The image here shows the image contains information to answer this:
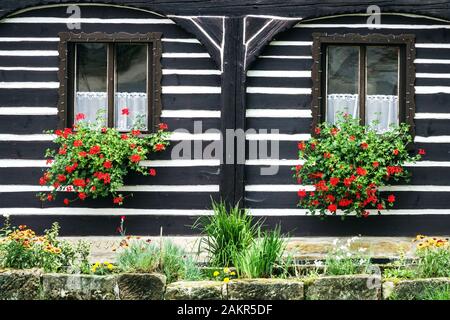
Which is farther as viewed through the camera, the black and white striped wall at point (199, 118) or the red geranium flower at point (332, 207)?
the black and white striped wall at point (199, 118)

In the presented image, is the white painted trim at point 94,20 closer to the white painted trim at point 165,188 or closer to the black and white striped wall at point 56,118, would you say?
the black and white striped wall at point 56,118

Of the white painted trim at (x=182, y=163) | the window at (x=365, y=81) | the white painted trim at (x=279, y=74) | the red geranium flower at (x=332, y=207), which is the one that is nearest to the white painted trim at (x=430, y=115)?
the window at (x=365, y=81)

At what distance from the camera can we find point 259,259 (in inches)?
310

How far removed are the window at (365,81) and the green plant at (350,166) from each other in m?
0.31

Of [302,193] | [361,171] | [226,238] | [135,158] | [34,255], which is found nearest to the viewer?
[34,255]

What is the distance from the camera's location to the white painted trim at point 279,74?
10695 millimetres

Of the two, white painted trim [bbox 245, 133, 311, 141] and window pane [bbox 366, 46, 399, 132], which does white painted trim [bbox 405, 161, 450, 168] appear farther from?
white painted trim [bbox 245, 133, 311, 141]

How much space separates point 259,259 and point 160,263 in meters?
0.92

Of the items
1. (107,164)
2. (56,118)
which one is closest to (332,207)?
(107,164)

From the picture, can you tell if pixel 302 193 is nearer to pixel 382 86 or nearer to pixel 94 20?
pixel 382 86

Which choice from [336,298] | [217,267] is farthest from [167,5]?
[336,298]

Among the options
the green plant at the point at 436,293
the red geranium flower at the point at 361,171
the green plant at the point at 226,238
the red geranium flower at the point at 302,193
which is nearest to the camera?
the green plant at the point at 436,293

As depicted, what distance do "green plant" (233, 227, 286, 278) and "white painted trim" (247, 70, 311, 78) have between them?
3185 mm

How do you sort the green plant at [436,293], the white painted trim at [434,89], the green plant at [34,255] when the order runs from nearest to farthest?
the green plant at [436,293] → the green plant at [34,255] → the white painted trim at [434,89]
